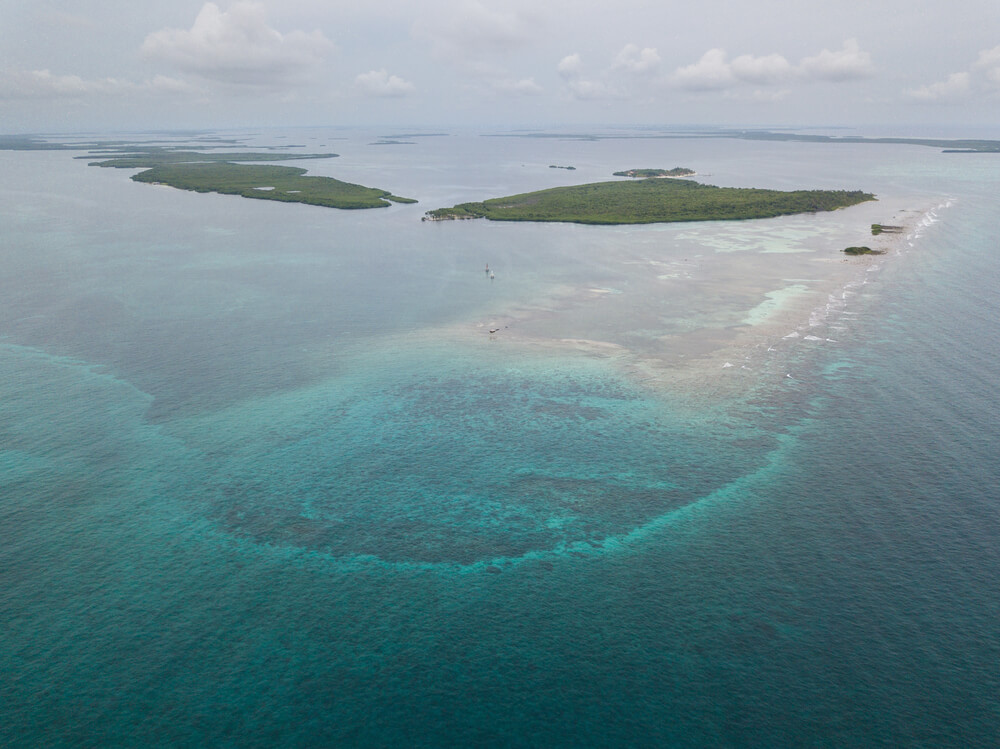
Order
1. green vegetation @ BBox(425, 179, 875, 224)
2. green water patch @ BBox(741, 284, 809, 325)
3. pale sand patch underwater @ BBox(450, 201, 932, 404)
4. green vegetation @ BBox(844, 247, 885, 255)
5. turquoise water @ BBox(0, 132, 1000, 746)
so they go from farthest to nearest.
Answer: green vegetation @ BBox(425, 179, 875, 224), green vegetation @ BBox(844, 247, 885, 255), green water patch @ BBox(741, 284, 809, 325), pale sand patch underwater @ BBox(450, 201, 932, 404), turquoise water @ BBox(0, 132, 1000, 746)

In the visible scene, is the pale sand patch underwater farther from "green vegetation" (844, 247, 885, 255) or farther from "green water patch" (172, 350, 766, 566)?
"green water patch" (172, 350, 766, 566)

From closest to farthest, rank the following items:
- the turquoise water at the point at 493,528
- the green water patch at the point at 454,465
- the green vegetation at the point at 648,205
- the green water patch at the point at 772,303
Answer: the turquoise water at the point at 493,528 < the green water patch at the point at 454,465 < the green water patch at the point at 772,303 < the green vegetation at the point at 648,205

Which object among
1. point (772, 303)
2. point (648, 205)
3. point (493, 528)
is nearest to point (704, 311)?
point (772, 303)

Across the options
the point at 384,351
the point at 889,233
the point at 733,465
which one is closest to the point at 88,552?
the point at 384,351

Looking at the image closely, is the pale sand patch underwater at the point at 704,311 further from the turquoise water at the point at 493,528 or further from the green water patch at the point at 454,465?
the green water patch at the point at 454,465

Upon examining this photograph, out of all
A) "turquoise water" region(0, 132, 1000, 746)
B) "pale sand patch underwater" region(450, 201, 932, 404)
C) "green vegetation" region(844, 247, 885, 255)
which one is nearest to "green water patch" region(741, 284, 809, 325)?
"pale sand patch underwater" region(450, 201, 932, 404)

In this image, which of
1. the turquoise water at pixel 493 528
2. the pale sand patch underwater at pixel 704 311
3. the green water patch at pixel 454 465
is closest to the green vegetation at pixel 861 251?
the pale sand patch underwater at pixel 704 311
